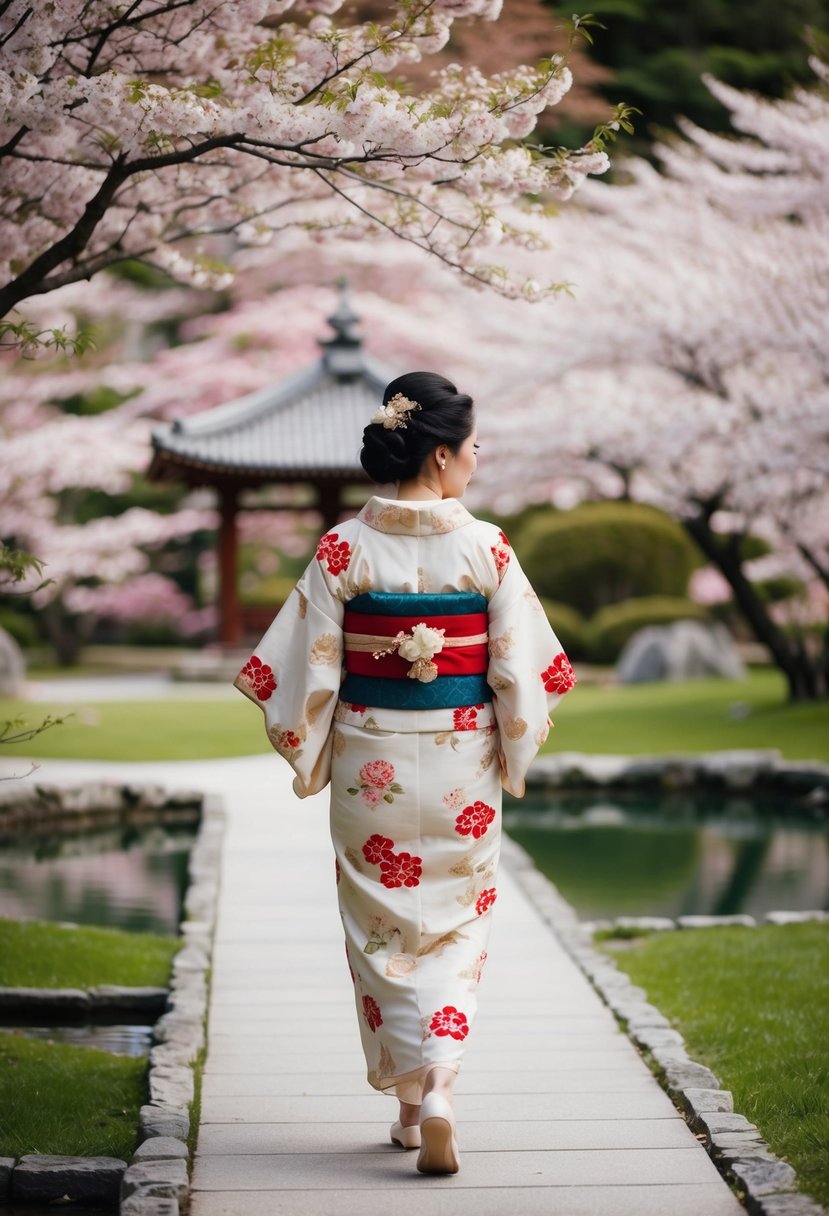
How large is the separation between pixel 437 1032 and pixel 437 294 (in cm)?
1837

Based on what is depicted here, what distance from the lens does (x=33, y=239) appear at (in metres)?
5.11

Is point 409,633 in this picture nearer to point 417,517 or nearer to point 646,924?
point 417,517

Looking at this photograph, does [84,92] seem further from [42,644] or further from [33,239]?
[42,644]

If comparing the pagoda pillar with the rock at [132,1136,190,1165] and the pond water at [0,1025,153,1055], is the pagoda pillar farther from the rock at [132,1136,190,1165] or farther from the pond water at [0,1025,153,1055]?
the rock at [132,1136,190,1165]

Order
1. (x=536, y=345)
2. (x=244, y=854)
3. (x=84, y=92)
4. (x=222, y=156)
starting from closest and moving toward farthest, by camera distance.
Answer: (x=84, y=92)
(x=222, y=156)
(x=244, y=854)
(x=536, y=345)

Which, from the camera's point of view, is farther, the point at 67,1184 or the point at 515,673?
the point at 515,673

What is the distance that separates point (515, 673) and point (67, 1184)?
149 centimetres

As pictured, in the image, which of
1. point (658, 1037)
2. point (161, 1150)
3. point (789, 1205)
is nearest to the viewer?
point (789, 1205)

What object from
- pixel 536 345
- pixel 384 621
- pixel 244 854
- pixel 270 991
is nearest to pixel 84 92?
pixel 384 621

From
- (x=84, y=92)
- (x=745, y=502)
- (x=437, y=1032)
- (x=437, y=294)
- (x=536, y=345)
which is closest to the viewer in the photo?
(x=437, y=1032)

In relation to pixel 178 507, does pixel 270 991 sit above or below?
above

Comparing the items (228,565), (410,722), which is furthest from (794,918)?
(228,565)

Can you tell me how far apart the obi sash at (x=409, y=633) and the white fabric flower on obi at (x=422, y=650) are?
0.02 m

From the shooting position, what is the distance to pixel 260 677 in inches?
138
